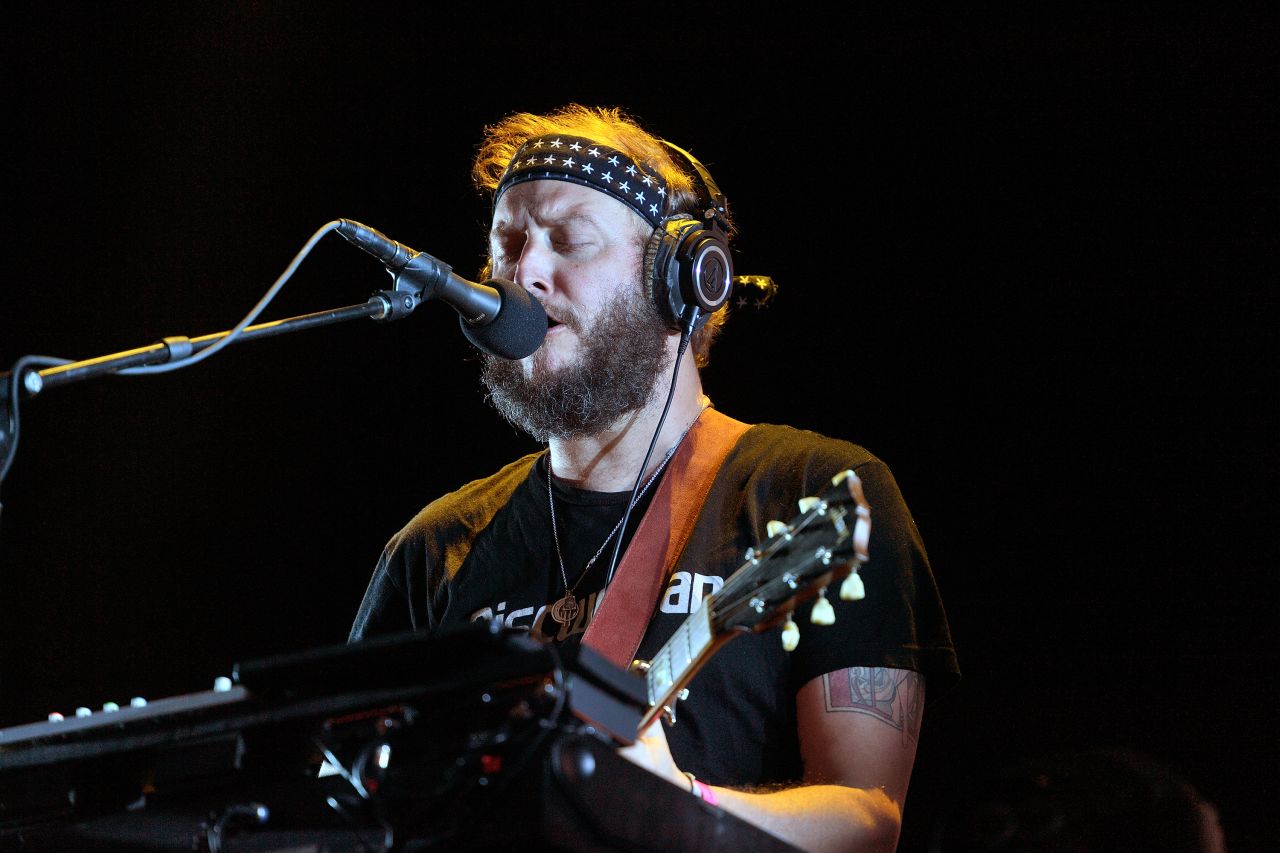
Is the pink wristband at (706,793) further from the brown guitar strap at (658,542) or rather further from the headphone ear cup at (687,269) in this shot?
the headphone ear cup at (687,269)

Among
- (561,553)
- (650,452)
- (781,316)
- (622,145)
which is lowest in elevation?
(561,553)

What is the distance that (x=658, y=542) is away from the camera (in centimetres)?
280

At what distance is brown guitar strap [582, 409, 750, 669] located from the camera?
2621 mm

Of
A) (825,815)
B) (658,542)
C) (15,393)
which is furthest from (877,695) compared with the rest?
(15,393)

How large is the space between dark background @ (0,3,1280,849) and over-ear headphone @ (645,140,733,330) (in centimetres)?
95

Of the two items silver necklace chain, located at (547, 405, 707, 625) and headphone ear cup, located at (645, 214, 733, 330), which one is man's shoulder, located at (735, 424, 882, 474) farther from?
headphone ear cup, located at (645, 214, 733, 330)

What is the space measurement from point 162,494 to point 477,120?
1.92 m

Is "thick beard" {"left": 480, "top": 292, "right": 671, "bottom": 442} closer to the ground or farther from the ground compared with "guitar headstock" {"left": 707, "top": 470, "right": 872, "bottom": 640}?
farther from the ground

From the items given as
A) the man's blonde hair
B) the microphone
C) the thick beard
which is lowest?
the thick beard

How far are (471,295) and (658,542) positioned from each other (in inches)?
35.5

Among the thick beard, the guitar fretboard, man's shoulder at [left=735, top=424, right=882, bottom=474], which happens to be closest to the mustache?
the thick beard

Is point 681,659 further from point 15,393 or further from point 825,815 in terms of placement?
point 15,393

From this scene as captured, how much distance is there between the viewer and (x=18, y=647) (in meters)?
4.38

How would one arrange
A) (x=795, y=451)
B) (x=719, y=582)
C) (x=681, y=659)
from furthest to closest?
1. (x=795, y=451)
2. (x=719, y=582)
3. (x=681, y=659)
